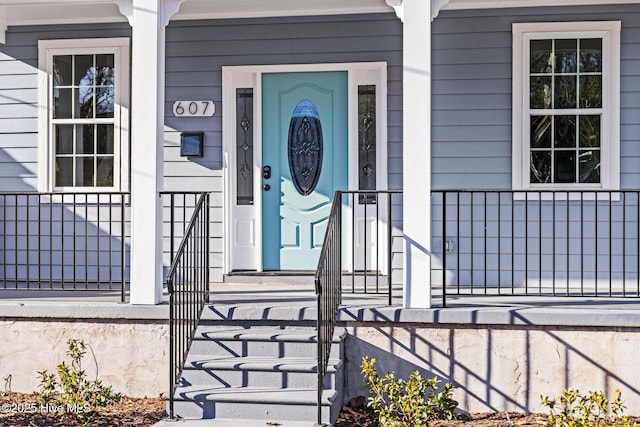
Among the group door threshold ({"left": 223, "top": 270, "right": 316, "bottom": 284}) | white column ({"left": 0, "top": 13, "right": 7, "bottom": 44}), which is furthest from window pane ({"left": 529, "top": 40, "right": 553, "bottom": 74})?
white column ({"left": 0, "top": 13, "right": 7, "bottom": 44})

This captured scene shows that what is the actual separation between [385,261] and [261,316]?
5.99 ft

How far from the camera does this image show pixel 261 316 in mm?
5223

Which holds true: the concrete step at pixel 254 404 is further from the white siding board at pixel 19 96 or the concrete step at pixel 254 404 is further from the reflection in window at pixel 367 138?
the white siding board at pixel 19 96

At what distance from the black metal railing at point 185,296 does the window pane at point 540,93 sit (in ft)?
9.91

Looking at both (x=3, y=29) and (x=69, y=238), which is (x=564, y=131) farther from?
(x=3, y=29)

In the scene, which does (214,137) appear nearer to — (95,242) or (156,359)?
(95,242)

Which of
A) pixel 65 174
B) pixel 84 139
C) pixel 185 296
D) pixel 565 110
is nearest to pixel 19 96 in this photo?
pixel 84 139

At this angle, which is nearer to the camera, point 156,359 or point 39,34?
point 156,359

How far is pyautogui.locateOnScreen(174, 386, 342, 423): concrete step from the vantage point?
4.59 meters

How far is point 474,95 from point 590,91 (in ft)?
3.25

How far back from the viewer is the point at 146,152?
541cm

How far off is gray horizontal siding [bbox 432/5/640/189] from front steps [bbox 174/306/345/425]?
2.27 m

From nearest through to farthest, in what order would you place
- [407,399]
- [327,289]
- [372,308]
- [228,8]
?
[407,399] → [327,289] → [372,308] → [228,8]

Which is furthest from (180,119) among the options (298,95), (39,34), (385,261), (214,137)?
(385,261)
